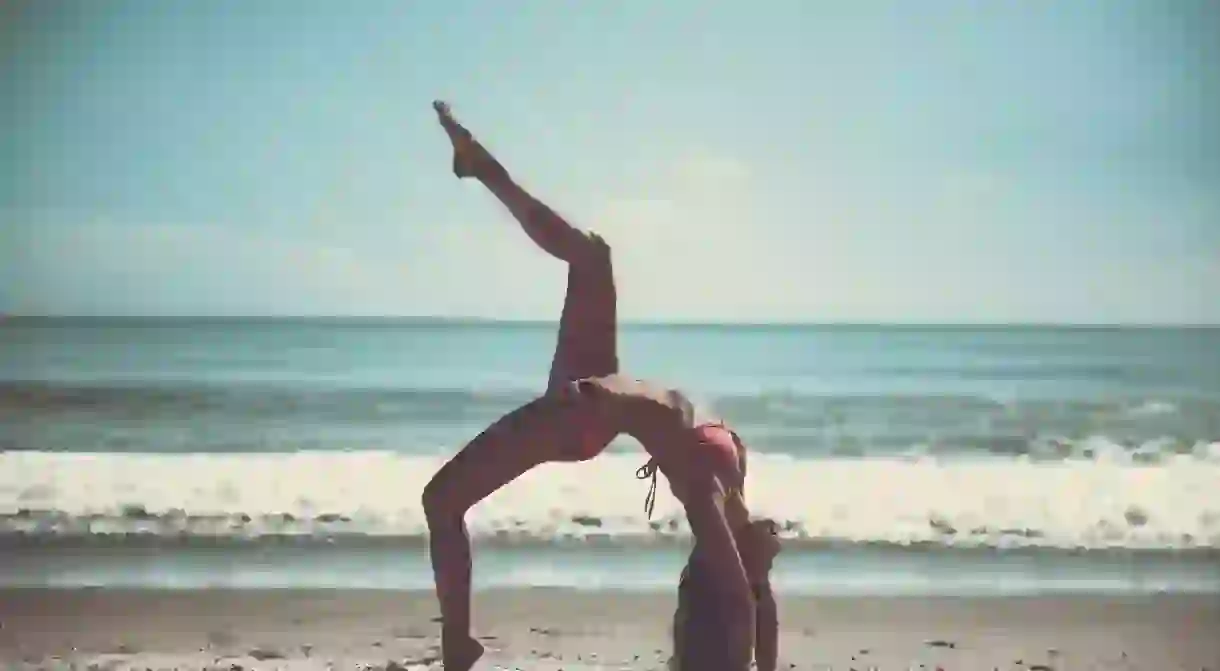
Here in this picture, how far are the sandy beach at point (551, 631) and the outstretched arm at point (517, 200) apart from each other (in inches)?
45.2

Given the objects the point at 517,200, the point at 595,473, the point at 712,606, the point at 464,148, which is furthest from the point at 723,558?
the point at 595,473

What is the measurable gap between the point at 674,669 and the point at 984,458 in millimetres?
4843

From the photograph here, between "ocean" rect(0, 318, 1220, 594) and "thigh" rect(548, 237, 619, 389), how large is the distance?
133cm

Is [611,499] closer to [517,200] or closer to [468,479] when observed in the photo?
[468,479]

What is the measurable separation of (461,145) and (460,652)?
33.7 inches

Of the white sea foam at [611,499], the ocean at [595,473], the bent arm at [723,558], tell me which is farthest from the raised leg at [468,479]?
the white sea foam at [611,499]

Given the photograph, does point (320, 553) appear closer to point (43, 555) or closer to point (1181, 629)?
point (43, 555)

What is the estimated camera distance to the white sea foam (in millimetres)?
3740

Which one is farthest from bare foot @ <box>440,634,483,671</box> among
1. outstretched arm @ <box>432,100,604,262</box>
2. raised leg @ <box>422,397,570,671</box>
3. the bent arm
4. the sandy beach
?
outstretched arm @ <box>432,100,604,262</box>

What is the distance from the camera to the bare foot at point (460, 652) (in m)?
1.68

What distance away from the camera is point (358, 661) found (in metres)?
2.30

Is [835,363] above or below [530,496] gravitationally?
above

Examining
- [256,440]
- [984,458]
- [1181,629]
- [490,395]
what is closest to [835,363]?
[490,395]

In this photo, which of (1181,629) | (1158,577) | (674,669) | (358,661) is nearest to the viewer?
(674,669)
